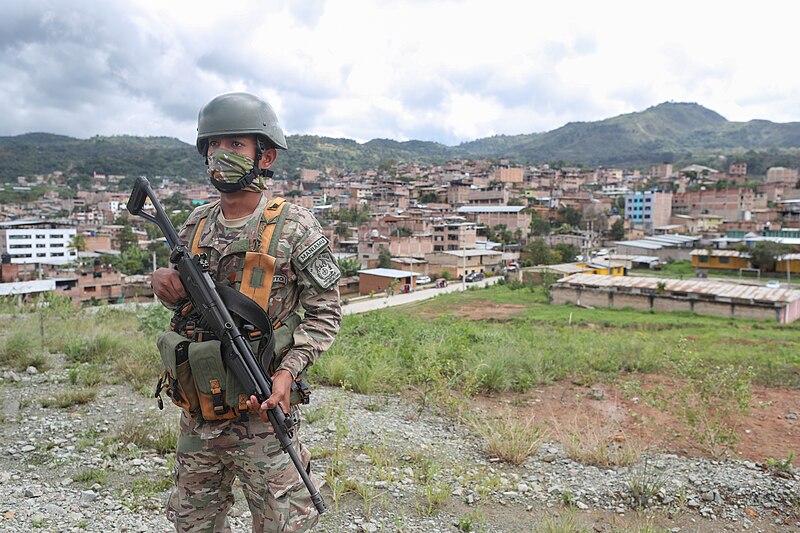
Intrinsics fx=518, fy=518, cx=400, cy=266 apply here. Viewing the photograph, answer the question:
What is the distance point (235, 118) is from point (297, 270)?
2.04 ft

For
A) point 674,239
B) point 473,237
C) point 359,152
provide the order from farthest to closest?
point 359,152 < point 473,237 < point 674,239

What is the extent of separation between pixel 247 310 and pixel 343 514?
1583 millimetres

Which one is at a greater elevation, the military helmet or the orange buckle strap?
the military helmet

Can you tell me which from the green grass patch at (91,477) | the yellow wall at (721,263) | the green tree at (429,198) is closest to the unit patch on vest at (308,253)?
the green grass patch at (91,477)

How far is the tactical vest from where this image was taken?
72.2 inches

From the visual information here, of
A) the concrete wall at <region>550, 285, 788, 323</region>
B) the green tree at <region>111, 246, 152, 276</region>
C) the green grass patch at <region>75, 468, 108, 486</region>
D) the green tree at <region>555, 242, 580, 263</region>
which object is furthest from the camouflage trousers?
Result: the green tree at <region>555, 242, 580, 263</region>

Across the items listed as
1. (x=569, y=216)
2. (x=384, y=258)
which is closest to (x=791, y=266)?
(x=569, y=216)

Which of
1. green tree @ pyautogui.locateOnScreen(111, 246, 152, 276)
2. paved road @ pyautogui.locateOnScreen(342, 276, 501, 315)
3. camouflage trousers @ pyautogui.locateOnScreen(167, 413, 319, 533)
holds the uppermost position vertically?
camouflage trousers @ pyautogui.locateOnScreen(167, 413, 319, 533)

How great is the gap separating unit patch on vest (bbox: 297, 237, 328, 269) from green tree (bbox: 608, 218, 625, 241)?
166ft

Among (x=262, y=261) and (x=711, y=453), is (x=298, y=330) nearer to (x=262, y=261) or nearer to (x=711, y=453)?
(x=262, y=261)

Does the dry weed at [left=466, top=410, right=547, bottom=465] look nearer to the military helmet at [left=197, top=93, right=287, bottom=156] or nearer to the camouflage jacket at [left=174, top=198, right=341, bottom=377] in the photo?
the camouflage jacket at [left=174, top=198, right=341, bottom=377]

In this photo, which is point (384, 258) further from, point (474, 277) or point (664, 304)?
point (664, 304)

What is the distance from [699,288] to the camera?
21031 mm

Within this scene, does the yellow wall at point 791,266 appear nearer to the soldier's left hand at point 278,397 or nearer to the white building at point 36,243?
the soldier's left hand at point 278,397
